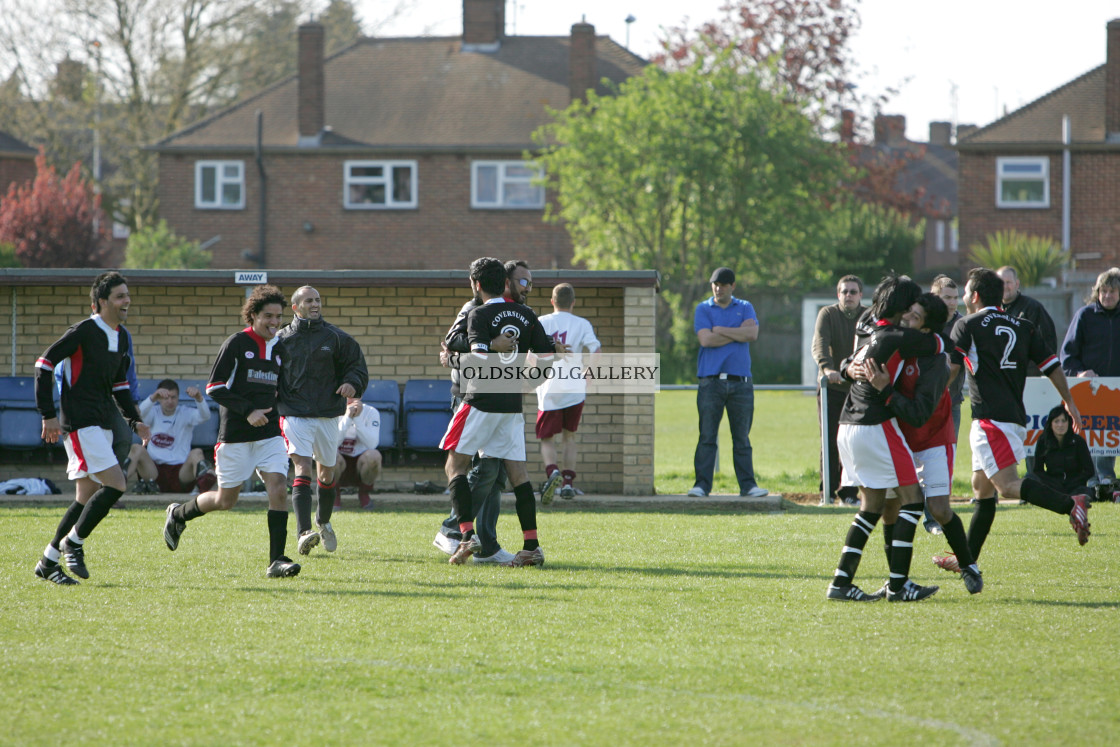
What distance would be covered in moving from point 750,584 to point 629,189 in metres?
25.4

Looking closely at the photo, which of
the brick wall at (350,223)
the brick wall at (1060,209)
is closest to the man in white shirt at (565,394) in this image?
the brick wall at (350,223)

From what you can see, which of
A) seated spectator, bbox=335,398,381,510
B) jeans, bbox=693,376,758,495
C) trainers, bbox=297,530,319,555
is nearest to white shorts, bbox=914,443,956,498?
trainers, bbox=297,530,319,555

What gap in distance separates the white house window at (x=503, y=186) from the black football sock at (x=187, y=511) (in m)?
29.0

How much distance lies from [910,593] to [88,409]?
517 cm

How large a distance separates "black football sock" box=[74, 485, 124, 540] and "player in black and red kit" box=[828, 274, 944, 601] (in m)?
4.51

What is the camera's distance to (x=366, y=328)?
13656 mm

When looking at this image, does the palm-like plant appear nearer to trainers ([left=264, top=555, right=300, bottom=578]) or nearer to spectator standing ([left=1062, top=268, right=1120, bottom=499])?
spectator standing ([left=1062, top=268, right=1120, bottom=499])

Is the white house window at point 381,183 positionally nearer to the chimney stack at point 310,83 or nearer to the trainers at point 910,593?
the chimney stack at point 310,83

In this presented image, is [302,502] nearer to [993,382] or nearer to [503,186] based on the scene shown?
[993,382]

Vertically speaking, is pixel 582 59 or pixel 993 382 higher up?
pixel 582 59

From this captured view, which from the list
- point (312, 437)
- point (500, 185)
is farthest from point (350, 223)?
point (312, 437)

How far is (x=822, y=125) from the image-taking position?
115 feet

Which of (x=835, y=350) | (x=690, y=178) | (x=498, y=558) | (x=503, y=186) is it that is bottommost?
(x=498, y=558)

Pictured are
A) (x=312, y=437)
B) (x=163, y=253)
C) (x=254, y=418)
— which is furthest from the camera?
(x=163, y=253)
